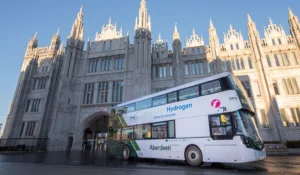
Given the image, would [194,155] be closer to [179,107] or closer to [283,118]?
[179,107]

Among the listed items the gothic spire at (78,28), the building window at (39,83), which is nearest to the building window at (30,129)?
the building window at (39,83)

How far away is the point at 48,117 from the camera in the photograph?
3120cm

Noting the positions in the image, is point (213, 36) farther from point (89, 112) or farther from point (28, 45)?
point (28, 45)

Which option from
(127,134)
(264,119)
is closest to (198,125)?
(127,134)

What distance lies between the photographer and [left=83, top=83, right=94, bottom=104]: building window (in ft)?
92.3

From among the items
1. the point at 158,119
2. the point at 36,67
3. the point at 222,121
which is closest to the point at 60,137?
the point at 36,67

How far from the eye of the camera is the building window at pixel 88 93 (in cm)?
2814

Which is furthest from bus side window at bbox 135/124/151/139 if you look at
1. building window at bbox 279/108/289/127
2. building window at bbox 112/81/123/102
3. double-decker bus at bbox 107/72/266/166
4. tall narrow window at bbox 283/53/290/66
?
tall narrow window at bbox 283/53/290/66

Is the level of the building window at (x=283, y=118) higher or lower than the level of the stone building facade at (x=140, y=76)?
lower

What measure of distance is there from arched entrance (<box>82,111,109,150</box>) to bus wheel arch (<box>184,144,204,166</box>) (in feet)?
70.0

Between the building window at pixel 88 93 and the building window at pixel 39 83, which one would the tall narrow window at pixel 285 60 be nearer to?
the building window at pixel 88 93

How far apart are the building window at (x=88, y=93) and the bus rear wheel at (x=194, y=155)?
22.7 m

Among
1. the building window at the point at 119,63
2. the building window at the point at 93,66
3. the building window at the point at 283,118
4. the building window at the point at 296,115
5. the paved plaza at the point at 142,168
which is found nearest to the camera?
the paved plaza at the point at 142,168

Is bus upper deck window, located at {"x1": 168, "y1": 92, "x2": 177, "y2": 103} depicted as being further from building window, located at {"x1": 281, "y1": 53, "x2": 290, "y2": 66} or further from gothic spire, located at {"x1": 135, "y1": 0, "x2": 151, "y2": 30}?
building window, located at {"x1": 281, "y1": 53, "x2": 290, "y2": 66}
